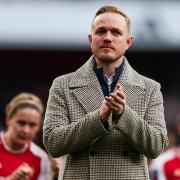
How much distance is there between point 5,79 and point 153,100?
36.9 ft

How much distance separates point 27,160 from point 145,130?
2.27 metres

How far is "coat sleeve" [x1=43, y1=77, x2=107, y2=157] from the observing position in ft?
12.0

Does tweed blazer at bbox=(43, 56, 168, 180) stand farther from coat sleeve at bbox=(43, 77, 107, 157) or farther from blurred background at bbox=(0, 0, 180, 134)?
blurred background at bbox=(0, 0, 180, 134)

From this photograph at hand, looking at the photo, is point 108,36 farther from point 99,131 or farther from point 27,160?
point 27,160

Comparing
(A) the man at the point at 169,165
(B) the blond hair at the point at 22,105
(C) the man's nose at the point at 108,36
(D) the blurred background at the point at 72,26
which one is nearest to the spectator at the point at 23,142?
(B) the blond hair at the point at 22,105

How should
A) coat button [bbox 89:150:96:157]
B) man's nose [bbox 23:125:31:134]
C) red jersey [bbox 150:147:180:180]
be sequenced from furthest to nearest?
red jersey [bbox 150:147:180:180] → man's nose [bbox 23:125:31:134] → coat button [bbox 89:150:96:157]

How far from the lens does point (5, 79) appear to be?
49.2ft

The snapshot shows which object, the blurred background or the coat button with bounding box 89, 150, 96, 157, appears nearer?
the coat button with bounding box 89, 150, 96, 157

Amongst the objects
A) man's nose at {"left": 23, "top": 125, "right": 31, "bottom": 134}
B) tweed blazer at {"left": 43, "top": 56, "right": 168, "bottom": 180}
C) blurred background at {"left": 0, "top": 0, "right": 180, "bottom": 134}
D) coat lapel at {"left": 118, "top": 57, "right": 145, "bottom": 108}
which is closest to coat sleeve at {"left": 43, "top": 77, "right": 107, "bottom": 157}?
tweed blazer at {"left": 43, "top": 56, "right": 168, "bottom": 180}

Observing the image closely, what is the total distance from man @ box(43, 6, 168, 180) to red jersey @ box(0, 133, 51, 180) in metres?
1.77

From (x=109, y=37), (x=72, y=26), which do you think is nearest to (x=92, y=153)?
(x=109, y=37)

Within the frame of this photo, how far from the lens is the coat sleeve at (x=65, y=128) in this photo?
3.65 m

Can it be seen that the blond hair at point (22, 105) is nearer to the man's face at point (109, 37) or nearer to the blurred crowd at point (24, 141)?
the blurred crowd at point (24, 141)

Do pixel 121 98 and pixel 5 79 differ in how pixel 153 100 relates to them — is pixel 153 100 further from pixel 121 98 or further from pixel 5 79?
pixel 5 79
